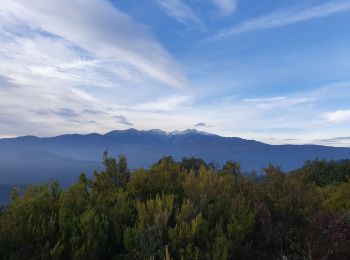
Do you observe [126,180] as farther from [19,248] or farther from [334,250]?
[334,250]

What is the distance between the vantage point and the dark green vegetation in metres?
6.14

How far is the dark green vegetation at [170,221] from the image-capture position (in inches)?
242

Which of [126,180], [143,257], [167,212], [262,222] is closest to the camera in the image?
[143,257]

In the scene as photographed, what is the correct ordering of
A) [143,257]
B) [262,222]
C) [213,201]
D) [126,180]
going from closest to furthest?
[143,257], [262,222], [213,201], [126,180]

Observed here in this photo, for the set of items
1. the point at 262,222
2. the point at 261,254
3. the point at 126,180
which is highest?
the point at 126,180

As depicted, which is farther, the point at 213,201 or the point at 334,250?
the point at 213,201

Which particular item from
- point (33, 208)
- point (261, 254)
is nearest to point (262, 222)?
point (261, 254)

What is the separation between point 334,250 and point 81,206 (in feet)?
15.7

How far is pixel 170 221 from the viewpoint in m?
7.12

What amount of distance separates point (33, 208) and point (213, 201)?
3628 millimetres

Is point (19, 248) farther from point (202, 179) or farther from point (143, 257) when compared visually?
point (202, 179)

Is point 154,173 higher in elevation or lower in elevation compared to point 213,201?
higher

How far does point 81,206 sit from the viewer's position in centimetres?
724

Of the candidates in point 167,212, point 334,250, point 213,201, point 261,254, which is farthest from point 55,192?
point 334,250
